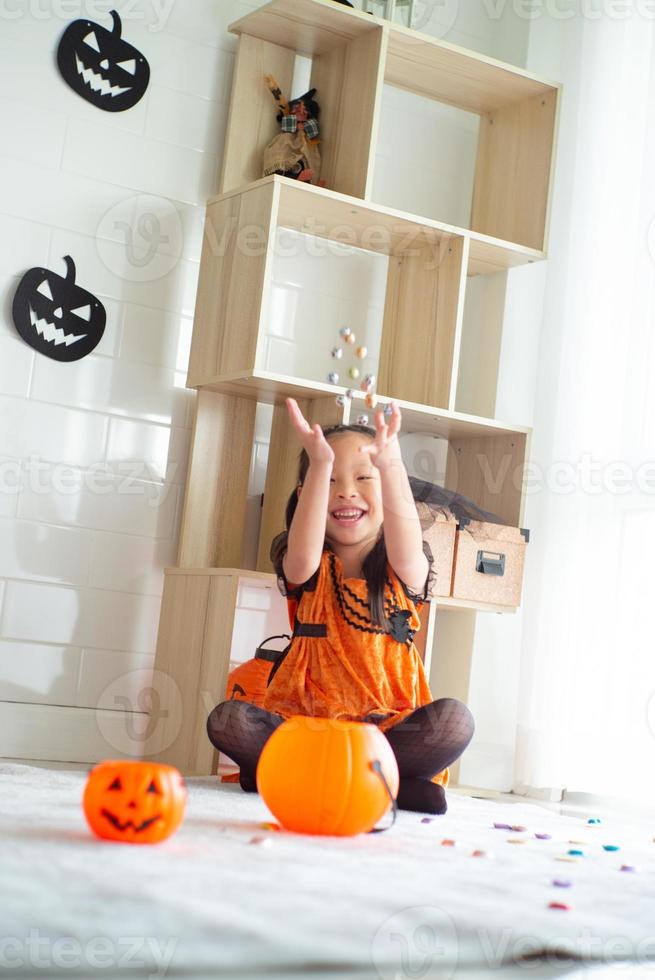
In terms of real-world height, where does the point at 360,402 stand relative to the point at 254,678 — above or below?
above

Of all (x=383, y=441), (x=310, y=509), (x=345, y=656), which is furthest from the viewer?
(x=345, y=656)

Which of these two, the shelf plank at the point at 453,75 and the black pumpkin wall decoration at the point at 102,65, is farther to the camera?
the shelf plank at the point at 453,75

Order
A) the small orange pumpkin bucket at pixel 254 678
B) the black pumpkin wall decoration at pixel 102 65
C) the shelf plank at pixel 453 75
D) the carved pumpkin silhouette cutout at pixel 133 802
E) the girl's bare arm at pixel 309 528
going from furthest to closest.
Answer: the shelf plank at pixel 453 75
the black pumpkin wall decoration at pixel 102 65
the small orange pumpkin bucket at pixel 254 678
the girl's bare arm at pixel 309 528
the carved pumpkin silhouette cutout at pixel 133 802

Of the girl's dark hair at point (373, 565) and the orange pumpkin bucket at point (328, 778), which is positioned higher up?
the girl's dark hair at point (373, 565)

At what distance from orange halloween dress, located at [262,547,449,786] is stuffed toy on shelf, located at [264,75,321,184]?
91 cm

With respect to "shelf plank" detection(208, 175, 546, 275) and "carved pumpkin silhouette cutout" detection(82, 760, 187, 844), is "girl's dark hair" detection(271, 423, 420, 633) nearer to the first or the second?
"shelf plank" detection(208, 175, 546, 275)

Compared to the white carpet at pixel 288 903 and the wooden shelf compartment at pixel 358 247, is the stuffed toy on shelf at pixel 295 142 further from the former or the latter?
the white carpet at pixel 288 903

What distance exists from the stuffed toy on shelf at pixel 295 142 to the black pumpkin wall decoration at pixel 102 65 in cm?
30

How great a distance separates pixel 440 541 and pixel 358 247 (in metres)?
0.79

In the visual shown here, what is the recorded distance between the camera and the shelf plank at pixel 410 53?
2441 mm

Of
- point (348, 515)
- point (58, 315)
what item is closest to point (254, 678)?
point (348, 515)

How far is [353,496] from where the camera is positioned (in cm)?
205

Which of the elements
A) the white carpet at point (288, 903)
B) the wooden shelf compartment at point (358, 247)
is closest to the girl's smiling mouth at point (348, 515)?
the wooden shelf compartment at point (358, 247)

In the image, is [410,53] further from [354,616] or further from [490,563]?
[354,616]
